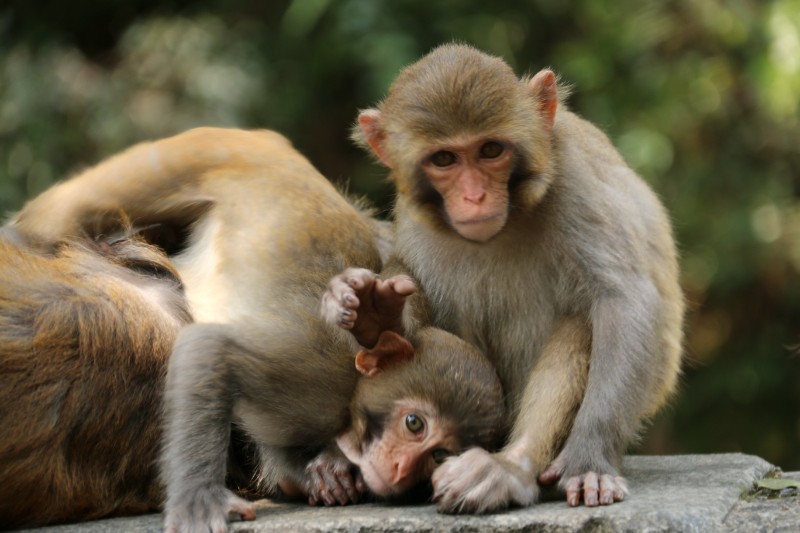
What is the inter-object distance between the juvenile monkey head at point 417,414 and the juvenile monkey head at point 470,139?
0.57 m

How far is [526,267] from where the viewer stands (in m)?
5.50

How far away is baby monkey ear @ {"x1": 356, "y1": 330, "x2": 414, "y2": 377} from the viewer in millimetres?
5076

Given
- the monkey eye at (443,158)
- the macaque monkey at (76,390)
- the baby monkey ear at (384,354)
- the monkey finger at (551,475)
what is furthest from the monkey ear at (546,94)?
the macaque monkey at (76,390)

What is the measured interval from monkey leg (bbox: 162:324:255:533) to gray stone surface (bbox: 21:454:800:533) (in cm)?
13

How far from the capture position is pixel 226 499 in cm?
473

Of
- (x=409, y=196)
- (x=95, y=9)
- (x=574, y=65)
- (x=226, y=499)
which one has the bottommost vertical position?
(x=226, y=499)

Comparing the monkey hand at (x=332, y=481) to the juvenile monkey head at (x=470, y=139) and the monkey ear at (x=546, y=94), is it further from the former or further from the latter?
the monkey ear at (x=546, y=94)

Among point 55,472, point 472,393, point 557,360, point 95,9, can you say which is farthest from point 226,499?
point 95,9

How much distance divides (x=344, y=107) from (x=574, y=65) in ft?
7.92

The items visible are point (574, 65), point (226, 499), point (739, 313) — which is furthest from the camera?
point (739, 313)

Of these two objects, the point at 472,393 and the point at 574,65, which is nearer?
the point at 472,393

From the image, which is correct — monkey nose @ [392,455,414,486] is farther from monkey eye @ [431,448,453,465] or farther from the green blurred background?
the green blurred background

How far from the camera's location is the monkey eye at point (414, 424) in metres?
5.00

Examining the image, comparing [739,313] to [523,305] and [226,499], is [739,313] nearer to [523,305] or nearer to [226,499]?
[523,305]
